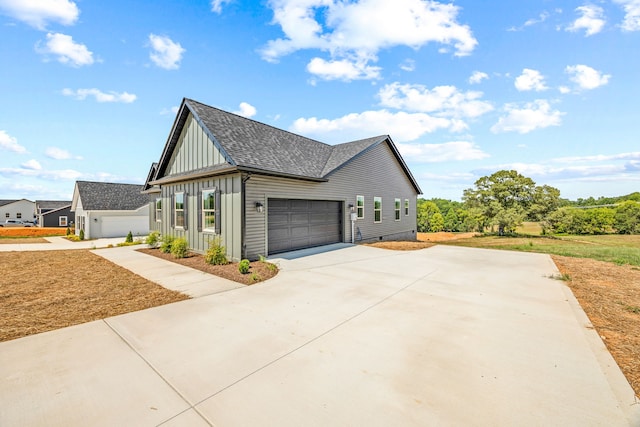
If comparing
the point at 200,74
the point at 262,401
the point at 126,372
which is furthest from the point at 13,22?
the point at 262,401

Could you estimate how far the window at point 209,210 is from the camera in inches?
384

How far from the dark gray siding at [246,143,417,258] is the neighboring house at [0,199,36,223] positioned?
62.3 m

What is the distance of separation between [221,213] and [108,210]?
63.8ft

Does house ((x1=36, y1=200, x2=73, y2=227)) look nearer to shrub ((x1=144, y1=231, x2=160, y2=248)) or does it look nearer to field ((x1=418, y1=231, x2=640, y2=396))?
shrub ((x1=144, y1=231, x2=160, y2=248))

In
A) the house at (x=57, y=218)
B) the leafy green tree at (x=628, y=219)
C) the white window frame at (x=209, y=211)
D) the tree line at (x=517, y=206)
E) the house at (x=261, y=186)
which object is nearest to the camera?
the house at (x=261, y=186)

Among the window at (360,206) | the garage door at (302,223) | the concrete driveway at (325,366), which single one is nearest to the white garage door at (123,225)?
the garage door at (302,223)

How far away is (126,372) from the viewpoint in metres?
2.87

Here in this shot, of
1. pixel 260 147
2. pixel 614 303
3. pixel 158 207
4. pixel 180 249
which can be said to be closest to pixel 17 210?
pixel 158 207

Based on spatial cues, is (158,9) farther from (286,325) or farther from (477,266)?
(477,266)

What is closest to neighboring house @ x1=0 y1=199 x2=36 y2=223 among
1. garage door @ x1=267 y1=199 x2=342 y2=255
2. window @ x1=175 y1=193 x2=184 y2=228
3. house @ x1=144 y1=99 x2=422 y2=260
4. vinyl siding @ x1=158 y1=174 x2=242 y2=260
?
house @ x1=144 y1=99 x2=422 y2=260

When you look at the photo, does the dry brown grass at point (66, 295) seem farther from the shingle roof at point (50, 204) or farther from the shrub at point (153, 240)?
the shingle roof at point (50, 204)

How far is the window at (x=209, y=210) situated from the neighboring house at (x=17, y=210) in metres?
59.7

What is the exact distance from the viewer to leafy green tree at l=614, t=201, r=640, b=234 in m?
28.6

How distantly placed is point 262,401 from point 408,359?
1.79m
